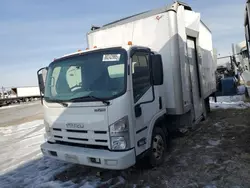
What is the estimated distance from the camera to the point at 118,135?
11.3 ft

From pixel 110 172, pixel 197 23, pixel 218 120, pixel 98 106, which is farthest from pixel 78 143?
pixel 218 120

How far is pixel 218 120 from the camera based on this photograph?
26.6 feet

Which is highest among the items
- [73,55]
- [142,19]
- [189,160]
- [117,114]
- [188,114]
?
[142,19]

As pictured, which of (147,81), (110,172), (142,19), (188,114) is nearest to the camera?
(147,81)

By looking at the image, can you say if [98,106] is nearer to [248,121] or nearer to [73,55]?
[73,55]

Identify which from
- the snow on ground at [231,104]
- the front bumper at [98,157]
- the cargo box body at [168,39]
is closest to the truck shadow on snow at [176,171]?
the front bumper at [98,157]

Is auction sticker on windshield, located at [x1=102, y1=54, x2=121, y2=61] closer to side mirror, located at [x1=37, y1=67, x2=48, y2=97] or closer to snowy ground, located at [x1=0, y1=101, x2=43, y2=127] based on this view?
side mirror, located at [x1=37, y1=67, x2=48, y2=97]

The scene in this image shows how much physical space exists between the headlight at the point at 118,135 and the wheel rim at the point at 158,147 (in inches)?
44.4

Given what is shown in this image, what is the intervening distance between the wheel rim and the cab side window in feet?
3.56

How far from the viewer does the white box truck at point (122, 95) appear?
11.4 ft

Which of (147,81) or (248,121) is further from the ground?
(147,81)

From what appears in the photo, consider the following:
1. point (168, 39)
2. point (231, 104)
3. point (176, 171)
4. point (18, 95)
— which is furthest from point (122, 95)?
point (18, 95)

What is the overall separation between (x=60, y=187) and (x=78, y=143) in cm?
90

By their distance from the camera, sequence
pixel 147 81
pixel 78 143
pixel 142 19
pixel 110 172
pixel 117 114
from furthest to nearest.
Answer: pixel 142 19 → pixel 110 172 → pixel 147 81 → pixel 78 143 → pixel 117 114
